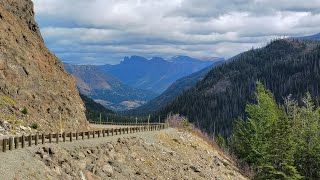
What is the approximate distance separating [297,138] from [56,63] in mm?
40647

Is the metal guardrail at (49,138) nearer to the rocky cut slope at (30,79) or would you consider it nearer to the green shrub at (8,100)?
the rocky cut slope at (30,79)

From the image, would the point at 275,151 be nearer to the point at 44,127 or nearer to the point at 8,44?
the point at 44,127

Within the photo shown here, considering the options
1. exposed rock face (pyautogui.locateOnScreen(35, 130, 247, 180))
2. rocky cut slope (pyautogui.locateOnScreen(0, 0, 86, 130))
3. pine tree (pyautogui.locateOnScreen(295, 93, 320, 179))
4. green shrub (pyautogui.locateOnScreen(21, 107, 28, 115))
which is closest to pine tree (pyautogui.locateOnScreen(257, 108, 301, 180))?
exposed rock face (pyautogui.locateOnScreen(35, 130, 247, 180))

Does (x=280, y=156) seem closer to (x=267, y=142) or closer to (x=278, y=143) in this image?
(x=278, y=143)

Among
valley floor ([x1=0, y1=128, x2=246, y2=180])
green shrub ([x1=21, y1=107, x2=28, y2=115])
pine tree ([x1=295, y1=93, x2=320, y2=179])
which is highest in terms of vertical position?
green shrub ([x1=21, y1=107, x2=28, y2=115])

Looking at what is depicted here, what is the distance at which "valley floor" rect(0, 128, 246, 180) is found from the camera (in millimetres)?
28406

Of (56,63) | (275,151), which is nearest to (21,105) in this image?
(56,63)

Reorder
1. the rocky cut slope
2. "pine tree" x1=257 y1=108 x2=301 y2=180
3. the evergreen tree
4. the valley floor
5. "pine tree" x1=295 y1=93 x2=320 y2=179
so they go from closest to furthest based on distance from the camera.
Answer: the valley floor
the rocky cut slope
"pine tree" x1=257 y1=108 x2=301 y2=180
the evergreen tree
"pine tree" x1=295 y1=93 x2=320 y2=179

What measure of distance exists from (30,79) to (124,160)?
62.5 ft

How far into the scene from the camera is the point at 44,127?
1838 inches

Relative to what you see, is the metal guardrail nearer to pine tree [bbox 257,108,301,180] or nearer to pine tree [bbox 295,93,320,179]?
pine tree [bbox 257,108,301,180]

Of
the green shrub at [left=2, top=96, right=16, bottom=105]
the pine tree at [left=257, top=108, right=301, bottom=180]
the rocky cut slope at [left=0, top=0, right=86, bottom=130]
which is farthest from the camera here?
the pine tree at [left=257, top=108, right=301, bottom=180]

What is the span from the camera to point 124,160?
40469 millimetres

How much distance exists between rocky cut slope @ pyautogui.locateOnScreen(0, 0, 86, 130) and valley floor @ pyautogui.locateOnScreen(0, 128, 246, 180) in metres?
10.0
